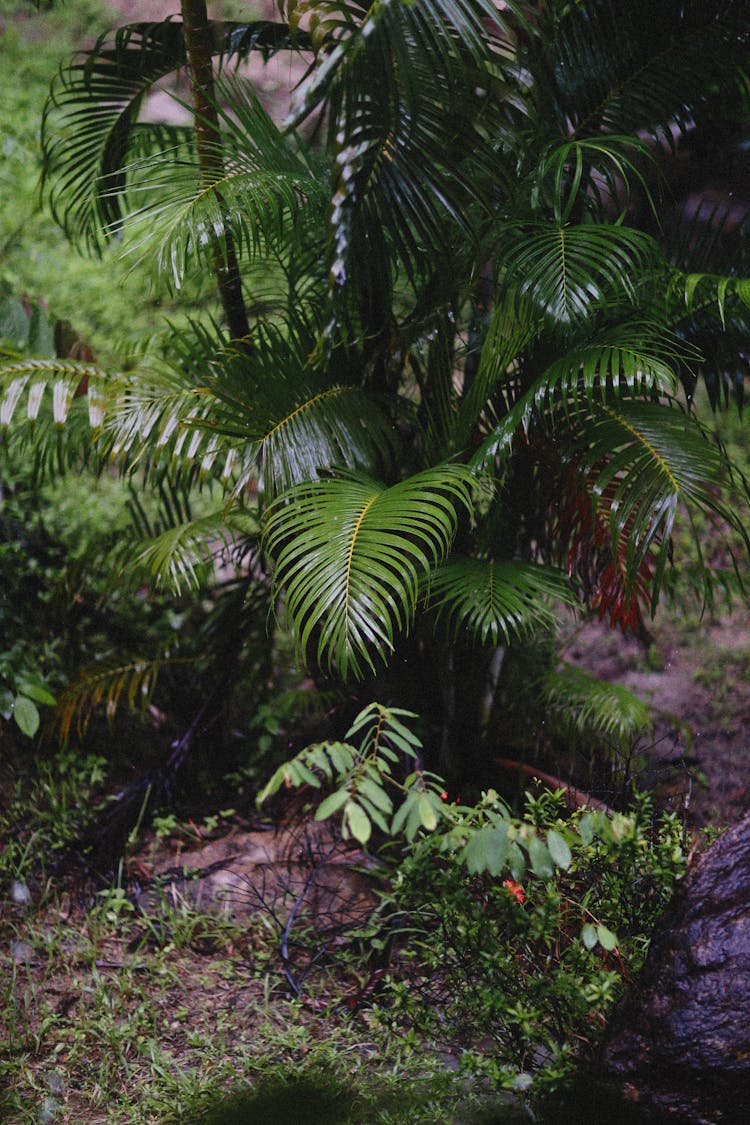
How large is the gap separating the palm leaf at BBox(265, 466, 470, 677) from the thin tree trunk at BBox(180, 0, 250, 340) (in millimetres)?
726

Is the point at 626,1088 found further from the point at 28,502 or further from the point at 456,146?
the point at 28,502

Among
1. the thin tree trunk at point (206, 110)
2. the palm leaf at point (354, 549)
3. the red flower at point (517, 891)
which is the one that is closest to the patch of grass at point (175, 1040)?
the red flower at point (517, 891)

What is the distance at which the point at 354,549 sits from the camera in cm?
221

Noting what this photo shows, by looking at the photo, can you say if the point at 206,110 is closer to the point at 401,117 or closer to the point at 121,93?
the point at 121,93

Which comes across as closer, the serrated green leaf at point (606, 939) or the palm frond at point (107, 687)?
the serrated green leaf at point (606, 939)

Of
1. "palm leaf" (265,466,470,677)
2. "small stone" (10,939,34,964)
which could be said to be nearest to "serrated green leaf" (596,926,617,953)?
"palm leaf" (265,466,470,677)

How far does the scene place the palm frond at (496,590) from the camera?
2.36 m

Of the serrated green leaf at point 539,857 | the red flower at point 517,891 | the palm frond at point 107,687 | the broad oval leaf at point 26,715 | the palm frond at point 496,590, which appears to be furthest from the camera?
the palm frond at point 107,687

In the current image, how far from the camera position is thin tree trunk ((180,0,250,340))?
2576mm

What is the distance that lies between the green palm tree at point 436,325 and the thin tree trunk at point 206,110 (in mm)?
12

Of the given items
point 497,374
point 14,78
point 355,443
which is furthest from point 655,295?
point 14,78

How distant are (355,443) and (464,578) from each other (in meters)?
0.49

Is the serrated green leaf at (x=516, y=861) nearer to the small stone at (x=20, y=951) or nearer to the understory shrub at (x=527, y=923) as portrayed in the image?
the understory shrub at (x=527, y=923)

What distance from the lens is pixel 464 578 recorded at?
2488 mm
